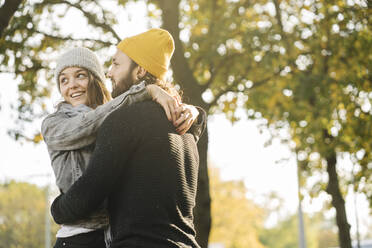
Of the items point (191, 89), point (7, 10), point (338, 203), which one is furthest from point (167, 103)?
point (338, 203)

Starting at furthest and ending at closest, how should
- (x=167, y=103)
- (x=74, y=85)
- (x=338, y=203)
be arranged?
(x=338, y=203) → (x=74, y=85) → (x=167, y=103)

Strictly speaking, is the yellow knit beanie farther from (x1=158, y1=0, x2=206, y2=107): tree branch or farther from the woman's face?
(x1=158, y1=0, x2=206, y2=107): tree branch

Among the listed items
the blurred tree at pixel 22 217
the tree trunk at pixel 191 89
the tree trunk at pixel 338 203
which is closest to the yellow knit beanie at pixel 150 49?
the tree trunk at pixel 191 89

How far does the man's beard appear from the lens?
2.58 m

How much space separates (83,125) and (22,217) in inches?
1867

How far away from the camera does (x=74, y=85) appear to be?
9.09ft

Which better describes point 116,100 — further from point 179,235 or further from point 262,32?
point 262,32

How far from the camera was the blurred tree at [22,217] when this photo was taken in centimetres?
4516

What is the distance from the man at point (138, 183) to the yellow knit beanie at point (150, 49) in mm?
382

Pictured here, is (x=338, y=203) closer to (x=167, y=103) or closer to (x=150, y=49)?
(x=150, y=49)

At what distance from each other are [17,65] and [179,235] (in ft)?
20.2

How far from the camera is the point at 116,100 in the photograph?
2.37 meters

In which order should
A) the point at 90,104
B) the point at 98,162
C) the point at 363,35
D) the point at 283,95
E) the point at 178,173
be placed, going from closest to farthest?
the point at 98,162
the point at 178,173
the point at 90,104
the point at 363,35
the point at 283,95

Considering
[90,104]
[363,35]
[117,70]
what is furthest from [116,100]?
[363,35]
